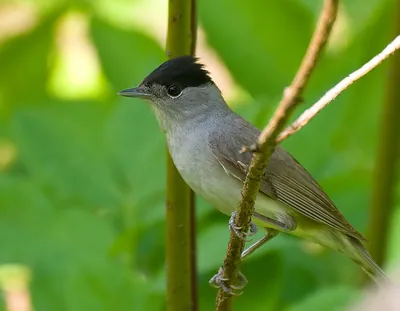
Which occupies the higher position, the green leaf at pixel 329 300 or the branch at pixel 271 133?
the green leaf at pixel 329 300

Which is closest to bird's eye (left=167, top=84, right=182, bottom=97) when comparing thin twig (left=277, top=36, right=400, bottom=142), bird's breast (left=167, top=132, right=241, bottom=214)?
bird's breast (left=167, top=132, right=241, bottom=214)

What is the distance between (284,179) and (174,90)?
534 millimetres

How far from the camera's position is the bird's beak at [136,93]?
8.35 ft

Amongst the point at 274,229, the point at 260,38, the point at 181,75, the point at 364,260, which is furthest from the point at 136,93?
the point at 364,260

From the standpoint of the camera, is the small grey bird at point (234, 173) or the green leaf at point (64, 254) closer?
the green leaf at point (64, 254)

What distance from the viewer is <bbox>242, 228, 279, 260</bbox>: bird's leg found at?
2.38m

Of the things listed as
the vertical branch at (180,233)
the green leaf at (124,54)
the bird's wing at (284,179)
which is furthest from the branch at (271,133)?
the green leaf at (124,54)

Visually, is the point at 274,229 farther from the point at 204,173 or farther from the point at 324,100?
the point at 324,100

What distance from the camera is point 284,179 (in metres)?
2.59

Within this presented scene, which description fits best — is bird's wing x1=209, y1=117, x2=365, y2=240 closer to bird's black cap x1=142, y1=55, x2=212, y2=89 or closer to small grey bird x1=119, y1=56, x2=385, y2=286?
small grey bird x1=119, y1=56, x2=385, y2=286

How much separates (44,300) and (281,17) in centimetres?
131

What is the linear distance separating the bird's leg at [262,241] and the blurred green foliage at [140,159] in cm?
4

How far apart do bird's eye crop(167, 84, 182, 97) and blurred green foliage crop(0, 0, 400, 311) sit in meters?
0.10

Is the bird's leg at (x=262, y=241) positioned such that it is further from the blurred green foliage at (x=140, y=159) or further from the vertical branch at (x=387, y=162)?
the vertical branch at (x=387, y=162)
